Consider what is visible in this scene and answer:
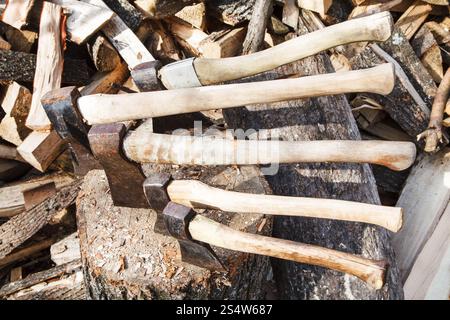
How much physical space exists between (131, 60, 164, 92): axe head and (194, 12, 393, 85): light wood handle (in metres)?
0.18

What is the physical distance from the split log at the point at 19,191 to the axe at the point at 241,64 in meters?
1.17

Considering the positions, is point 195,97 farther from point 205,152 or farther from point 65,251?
point 65,251

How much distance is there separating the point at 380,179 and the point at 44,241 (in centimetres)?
214

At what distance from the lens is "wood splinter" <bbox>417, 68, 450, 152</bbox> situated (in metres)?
2.53

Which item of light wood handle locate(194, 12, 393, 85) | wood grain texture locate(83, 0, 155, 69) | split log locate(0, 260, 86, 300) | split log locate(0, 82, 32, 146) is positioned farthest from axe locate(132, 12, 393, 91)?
split log locate(0, 260, 86, 300)

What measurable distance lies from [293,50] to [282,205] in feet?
2.31

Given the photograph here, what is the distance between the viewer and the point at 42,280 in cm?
241

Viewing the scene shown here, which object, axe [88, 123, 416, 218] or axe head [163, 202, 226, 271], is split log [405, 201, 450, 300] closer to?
axe [88, 123, 416, 218]

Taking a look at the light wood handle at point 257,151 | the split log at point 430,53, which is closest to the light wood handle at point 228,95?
the light wood handle at point 257,151

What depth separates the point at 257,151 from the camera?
1.75m

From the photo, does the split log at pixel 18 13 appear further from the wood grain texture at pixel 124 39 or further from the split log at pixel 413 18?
the split log at pixel 413 18

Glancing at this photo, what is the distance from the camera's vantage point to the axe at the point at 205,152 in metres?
1.67

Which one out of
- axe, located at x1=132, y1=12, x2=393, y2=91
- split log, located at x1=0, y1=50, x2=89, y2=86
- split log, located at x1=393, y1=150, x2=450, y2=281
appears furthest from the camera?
split log, located at x1=0, y1=50, x2=89, y2=86
